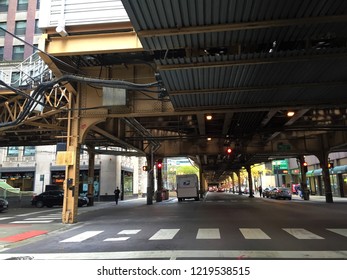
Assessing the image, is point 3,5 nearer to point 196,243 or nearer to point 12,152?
point 12,152

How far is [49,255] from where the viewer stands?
9000mm

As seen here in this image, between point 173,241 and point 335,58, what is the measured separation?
760 centimetres

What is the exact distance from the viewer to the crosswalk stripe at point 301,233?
35.9 ft

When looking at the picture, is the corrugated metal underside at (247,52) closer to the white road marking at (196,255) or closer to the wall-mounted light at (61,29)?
the wall-mounted light at (61,29)

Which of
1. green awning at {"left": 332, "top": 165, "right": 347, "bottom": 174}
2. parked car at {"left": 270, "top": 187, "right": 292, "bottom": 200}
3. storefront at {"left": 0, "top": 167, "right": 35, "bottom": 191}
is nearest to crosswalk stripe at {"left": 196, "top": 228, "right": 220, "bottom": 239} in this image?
parked car at {"left": 270, "top": 187, "right": 292, "bottom": 200}

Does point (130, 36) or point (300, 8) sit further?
point (130, 36)

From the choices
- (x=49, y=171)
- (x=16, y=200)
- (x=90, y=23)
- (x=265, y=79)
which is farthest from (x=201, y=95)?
(x=49, y=171)

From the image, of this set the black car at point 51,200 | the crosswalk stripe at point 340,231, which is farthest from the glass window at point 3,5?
the crosswalk stripe at point 340,231

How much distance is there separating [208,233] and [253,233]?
156 centimetres

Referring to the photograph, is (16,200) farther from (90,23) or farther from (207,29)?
(207,29)

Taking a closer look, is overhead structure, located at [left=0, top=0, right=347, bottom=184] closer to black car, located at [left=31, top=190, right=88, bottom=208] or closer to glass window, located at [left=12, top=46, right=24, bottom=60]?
black car, located at [left=31, top=190, right=88, bottom=208]

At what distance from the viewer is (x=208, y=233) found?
12109 mm

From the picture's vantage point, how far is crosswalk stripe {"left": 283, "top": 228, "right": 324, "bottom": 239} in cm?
1094

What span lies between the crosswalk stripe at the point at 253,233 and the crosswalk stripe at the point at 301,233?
0.98m
